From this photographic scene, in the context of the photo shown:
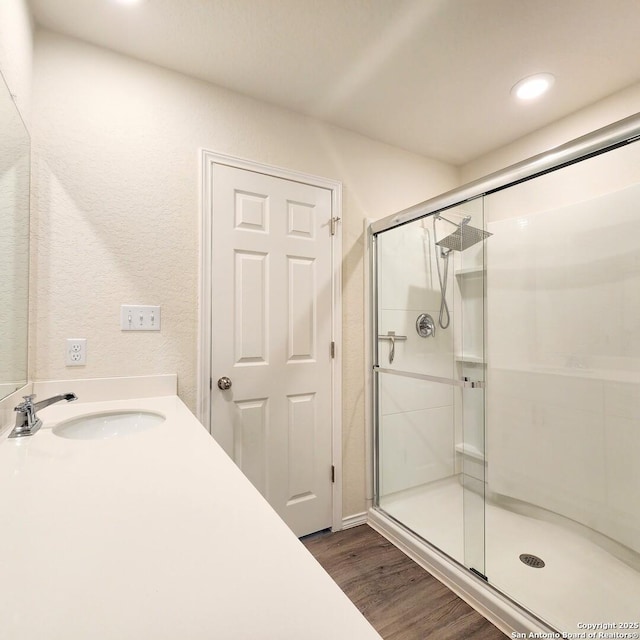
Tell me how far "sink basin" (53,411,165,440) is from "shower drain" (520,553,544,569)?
175 centimetres

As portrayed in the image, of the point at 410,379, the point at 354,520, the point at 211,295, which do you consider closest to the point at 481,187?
the point at 410,379

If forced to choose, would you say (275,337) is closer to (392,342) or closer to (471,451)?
(392,342)

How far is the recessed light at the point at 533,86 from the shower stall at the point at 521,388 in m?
0.45

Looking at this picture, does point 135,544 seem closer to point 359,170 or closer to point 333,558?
point 333,558

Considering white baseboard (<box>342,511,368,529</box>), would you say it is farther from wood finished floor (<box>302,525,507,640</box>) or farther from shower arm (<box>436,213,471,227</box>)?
shower arm (<box>436,213,471,227</box>)

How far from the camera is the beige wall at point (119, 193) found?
1.48m

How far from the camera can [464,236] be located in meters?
1.74

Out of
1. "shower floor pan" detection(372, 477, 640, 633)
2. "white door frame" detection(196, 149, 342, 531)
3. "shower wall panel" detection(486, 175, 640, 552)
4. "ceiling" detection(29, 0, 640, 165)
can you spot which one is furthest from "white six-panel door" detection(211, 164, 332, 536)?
"shower wall panel" detection(486, 175, 640, 552)

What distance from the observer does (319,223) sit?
6.97ft

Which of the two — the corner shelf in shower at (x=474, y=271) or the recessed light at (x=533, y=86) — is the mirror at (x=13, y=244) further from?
the recessed light at (x=533, y=86)

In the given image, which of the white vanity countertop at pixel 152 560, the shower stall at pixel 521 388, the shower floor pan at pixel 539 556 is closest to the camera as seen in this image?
the white vanity countertop at pixel 152 560

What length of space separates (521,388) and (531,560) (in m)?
0.89

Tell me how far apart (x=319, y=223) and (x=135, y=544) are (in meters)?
1.86

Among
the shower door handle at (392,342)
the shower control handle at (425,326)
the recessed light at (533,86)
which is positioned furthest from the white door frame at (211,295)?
the recessed light at (533,86)
